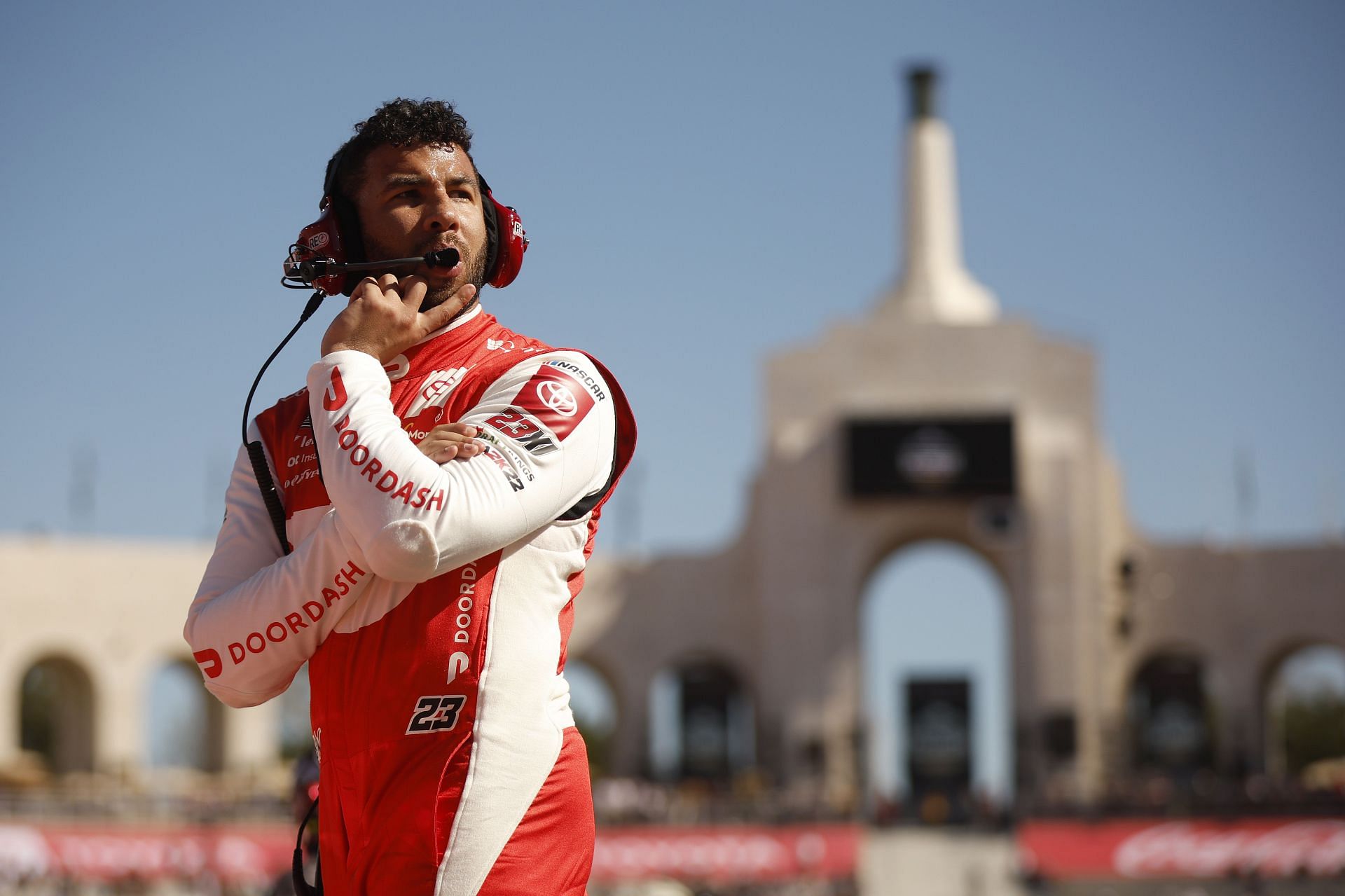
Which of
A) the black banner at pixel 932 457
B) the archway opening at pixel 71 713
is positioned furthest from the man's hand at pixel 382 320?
the archway opening at pixel 71 713

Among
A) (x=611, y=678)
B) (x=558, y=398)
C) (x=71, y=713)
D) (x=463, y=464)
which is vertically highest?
(x=611, y=678)

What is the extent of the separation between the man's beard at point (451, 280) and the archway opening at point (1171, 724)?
35632 millimetres

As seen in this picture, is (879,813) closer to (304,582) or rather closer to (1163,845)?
(1163,845)

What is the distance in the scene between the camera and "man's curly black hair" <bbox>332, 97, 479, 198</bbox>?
245cm

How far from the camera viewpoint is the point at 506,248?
2555mm

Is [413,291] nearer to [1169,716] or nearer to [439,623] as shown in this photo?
[439,623]

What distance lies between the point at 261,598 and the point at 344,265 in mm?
475

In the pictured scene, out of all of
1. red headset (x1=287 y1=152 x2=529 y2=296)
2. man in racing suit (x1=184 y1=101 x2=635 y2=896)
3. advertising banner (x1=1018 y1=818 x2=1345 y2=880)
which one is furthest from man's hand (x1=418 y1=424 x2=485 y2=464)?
advertising banner (x1=1018 y1=818 x2=1345 y2=880)

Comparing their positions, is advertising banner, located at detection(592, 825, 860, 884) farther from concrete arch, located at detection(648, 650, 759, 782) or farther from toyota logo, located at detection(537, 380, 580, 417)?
toyota logo, located at detection(537, 380, 580, 417)

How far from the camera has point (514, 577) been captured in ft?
7.44

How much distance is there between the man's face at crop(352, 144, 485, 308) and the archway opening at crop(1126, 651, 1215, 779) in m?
35.7

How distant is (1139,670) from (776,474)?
8988 millimetres

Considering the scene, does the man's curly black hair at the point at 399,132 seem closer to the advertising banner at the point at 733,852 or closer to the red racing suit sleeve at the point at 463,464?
the red racing suit sleeve at the point at 463,464

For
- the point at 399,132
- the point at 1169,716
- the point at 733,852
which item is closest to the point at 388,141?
the point at 399,132
